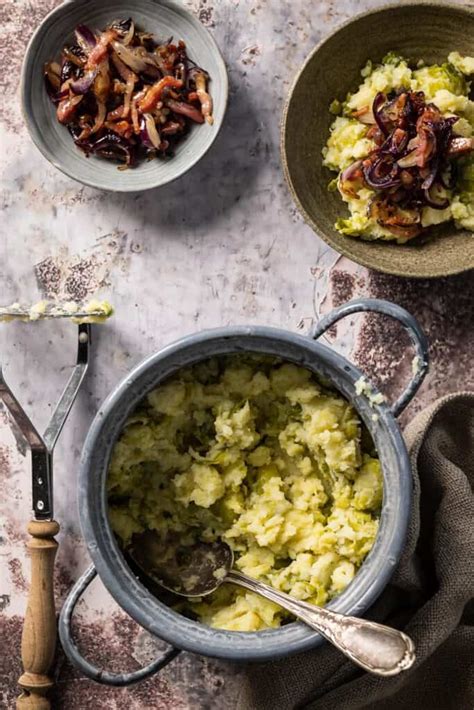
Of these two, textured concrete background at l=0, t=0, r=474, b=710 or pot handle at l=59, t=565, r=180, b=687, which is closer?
pot handle at l=59, t=565, r=180, b=687

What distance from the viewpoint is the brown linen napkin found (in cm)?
184

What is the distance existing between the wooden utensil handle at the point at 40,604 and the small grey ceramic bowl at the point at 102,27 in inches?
27.0

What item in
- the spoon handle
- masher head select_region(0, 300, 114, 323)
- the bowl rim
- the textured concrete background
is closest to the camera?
the spoon handle

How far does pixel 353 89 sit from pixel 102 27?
1.73ft

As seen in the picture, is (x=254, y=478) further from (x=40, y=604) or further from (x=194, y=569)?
(x=40, y=604)

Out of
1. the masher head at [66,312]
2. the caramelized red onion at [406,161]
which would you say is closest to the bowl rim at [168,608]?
the masher head at [66,312]

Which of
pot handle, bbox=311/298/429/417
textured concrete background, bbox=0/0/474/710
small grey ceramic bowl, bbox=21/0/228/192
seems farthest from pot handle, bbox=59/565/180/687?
small grey ceramic bowl, bbox=21/0/228/192

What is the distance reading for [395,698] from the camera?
1.93 metres

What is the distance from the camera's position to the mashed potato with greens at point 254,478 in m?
1.73

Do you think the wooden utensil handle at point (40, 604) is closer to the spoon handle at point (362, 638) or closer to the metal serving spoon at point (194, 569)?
the metal serving spoon at point (194, 569)

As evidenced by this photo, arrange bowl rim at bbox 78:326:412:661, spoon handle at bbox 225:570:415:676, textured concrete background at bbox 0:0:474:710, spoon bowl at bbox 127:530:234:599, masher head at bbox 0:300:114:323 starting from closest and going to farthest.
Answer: spoon handle at bbox 225:570:415:676 → bowl rim at bbox 78:326:412:661 → spoon bowl at bbox 127:530:234:599 → masher head at bbox 0:300:114:323 → textured concrete background at bbox 0:0:474:710

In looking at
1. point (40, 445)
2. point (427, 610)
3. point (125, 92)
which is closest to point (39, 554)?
point (40, 445)

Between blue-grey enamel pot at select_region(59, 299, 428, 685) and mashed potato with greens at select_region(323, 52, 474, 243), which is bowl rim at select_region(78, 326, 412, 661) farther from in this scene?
mashed potato with greens at select_region(323, 52, 474, 243)

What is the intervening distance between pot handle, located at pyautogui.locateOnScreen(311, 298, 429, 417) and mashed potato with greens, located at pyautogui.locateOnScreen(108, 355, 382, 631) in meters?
0.10
